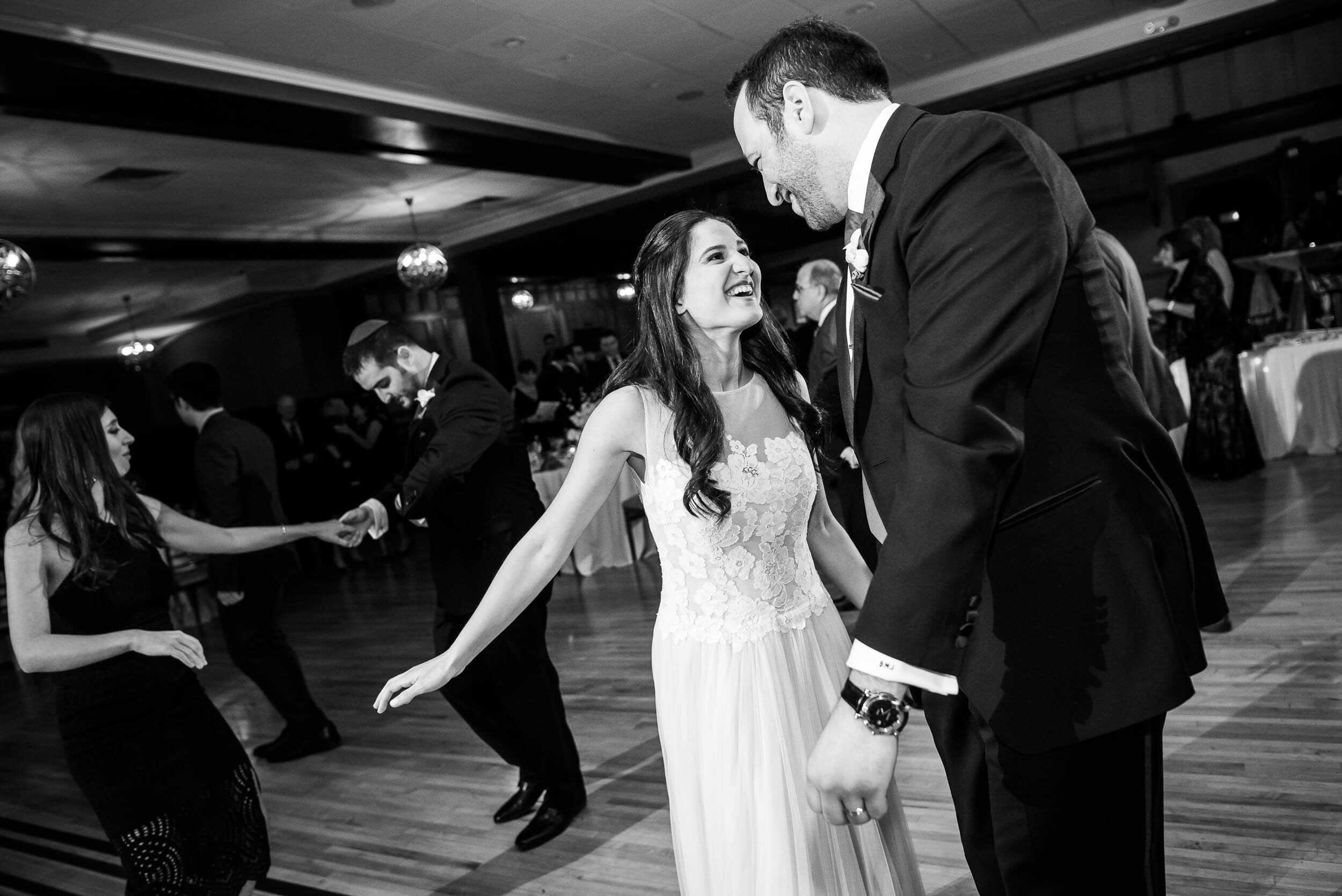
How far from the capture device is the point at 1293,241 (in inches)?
310

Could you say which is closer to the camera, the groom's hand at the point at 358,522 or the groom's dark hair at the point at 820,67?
the groom's dark hair at the point at 820,67

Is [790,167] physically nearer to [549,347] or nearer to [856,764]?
[856,764]

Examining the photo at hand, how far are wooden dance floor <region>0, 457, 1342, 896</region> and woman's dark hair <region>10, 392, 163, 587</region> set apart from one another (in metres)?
1.33

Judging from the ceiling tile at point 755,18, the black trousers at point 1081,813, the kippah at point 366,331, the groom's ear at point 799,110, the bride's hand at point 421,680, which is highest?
the ceiling tile at point 755,18

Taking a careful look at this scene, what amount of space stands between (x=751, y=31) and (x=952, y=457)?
662cm

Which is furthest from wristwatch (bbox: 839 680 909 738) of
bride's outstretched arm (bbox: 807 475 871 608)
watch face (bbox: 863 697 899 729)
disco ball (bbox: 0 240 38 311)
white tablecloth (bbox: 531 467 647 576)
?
white tablecloth (bbox: 531 467 647 576)

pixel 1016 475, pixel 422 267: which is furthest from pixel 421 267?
pixel 1016 475

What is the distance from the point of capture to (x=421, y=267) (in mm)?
9422

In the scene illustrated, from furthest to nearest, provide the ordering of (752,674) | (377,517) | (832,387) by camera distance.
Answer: (832,387)
(377,517)
(752,674)

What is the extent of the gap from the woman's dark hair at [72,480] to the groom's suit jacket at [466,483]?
2.80 ft

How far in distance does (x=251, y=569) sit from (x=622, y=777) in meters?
1.99

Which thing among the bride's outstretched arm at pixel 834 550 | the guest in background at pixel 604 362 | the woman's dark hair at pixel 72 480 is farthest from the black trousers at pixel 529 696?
the guest in background at pixel 604 362

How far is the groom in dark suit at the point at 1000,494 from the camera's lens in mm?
949

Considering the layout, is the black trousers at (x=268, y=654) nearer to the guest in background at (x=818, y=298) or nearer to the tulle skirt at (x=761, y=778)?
the guest in background at (x=818, y=298)
